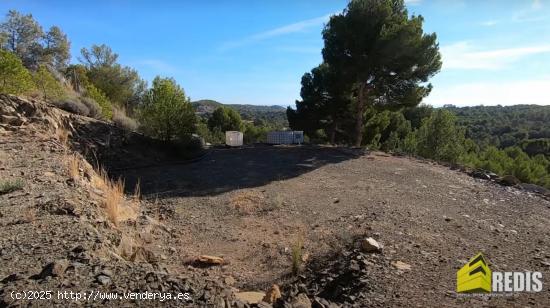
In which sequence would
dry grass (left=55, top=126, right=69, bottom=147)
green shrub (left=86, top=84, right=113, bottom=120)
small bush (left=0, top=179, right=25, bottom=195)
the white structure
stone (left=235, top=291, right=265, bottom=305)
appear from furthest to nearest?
1. the white structure
2. green shrub (left=86, top=84, right=113, bottom=120)
3. dry grass (left=55, top=126, right=69, bottom=147)
4. small bush (left=0, top=179, right=25, bottom=195)
5. stone (left=235, top=291, right=265, bottom=305)

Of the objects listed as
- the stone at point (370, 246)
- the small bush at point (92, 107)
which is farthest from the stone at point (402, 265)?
the small bush at point (92, 107)

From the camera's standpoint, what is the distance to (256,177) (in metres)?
9.73

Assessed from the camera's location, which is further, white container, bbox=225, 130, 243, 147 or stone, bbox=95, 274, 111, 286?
white container, bbox=225, 130, 243, 147

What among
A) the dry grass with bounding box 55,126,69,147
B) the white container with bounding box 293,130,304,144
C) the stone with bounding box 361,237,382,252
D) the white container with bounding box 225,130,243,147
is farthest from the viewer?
the white container with bounding box 293,130,304,144

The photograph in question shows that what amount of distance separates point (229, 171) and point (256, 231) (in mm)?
4615

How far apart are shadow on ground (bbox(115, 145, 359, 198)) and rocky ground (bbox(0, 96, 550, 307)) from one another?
8 centimetres

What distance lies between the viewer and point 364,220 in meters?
6.03

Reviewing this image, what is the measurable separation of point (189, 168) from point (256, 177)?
236 centimetres

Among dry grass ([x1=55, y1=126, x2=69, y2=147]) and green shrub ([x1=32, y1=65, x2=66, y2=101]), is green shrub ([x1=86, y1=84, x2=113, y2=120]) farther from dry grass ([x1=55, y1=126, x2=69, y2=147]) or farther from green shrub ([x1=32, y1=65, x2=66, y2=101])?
dry grass ([x1=55, y1=126, x2=69, y2=147])

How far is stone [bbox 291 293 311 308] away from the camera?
3025 mm

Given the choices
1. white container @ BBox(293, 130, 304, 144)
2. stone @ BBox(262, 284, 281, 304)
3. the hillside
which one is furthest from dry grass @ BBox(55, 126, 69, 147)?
the hillside

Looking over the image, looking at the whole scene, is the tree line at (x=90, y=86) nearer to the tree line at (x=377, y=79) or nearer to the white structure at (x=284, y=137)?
the white structure at (x=284, y=137)

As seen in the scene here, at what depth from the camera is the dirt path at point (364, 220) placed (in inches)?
162

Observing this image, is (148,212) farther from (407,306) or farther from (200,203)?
(407,306)
